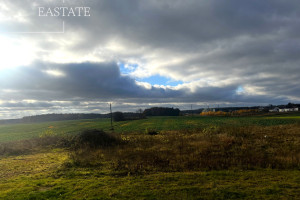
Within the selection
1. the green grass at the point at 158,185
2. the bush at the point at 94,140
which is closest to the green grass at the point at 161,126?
the bush at the point at 94,140

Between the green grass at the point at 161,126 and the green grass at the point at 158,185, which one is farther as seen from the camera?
the green grass at the point at 161,126

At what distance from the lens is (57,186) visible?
8.85 metres

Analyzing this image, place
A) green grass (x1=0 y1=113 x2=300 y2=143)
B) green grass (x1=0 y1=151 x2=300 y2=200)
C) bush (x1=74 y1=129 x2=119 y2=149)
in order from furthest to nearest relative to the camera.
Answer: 1. green grass (x1=0 y1=113 x2=300 y2=143)
2. bush (x1=74 y1=129 x2=119 y2=149)
3. green grass (x1=0 y1=151 x2=300 y2=200)

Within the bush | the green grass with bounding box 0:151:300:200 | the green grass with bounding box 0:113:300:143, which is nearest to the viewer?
the green grass with bounding box 0:151:300:200

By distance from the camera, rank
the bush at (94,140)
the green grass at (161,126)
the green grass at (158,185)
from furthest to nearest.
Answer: the green grass at (161,126), the bush at (94,140), the green grass at (158,185)

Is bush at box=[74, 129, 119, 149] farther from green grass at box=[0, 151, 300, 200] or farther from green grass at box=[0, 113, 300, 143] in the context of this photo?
green grass at box=[0, 151, 300, 200]

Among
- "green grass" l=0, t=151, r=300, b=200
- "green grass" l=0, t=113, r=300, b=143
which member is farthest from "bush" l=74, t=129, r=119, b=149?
"green grass" l=0, t=151, r=300, b=200

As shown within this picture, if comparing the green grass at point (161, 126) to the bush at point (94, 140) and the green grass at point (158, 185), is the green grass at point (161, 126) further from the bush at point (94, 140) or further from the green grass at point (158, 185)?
the green grass at point (158, 185)

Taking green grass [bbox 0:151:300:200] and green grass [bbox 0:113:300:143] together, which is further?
green grass [bbox 0:113:300:143]

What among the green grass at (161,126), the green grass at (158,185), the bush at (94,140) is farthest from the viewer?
the green grass at (161,126)

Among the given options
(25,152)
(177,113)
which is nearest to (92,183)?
(25,152)

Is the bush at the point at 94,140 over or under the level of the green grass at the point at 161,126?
over

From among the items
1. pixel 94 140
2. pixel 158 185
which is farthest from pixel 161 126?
pixel 158 185

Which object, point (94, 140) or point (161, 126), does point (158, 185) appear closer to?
point (94, 140)
